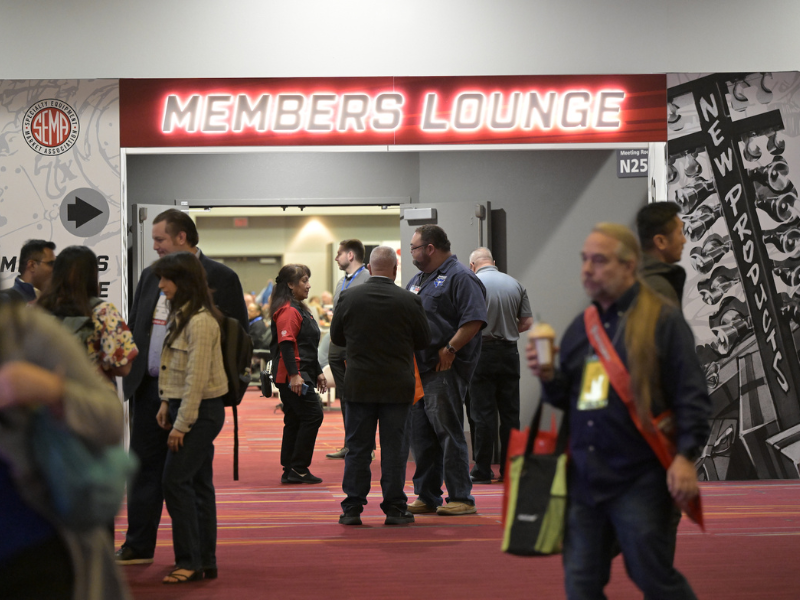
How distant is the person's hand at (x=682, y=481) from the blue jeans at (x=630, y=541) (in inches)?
3.0

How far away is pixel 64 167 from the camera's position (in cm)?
628

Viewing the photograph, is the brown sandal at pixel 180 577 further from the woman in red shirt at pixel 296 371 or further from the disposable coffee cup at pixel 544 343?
the woman in red shirt at pixel 296 371

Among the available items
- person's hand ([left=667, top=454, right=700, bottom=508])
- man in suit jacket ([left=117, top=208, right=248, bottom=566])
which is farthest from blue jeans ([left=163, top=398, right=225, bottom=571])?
person's hand ([left=667, top=454, right=700, bottom=508])

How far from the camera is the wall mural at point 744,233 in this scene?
21.2 feet

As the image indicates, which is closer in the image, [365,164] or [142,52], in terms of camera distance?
[142,52]

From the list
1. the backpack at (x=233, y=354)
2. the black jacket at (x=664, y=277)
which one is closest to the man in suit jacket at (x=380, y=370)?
the backpack at (x=233, y=354)

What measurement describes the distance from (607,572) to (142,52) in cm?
549

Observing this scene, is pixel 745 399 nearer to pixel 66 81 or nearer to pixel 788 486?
pixel 788 486

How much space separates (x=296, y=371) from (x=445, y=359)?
1.58 m

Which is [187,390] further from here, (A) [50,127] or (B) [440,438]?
(A) [50,127]

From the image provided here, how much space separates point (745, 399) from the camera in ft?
21.3

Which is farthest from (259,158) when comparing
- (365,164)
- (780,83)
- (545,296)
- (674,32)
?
(780,83)

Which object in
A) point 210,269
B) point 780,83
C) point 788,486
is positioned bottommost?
point 788,486

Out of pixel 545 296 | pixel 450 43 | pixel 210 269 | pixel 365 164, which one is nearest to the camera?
pixel 210 269
